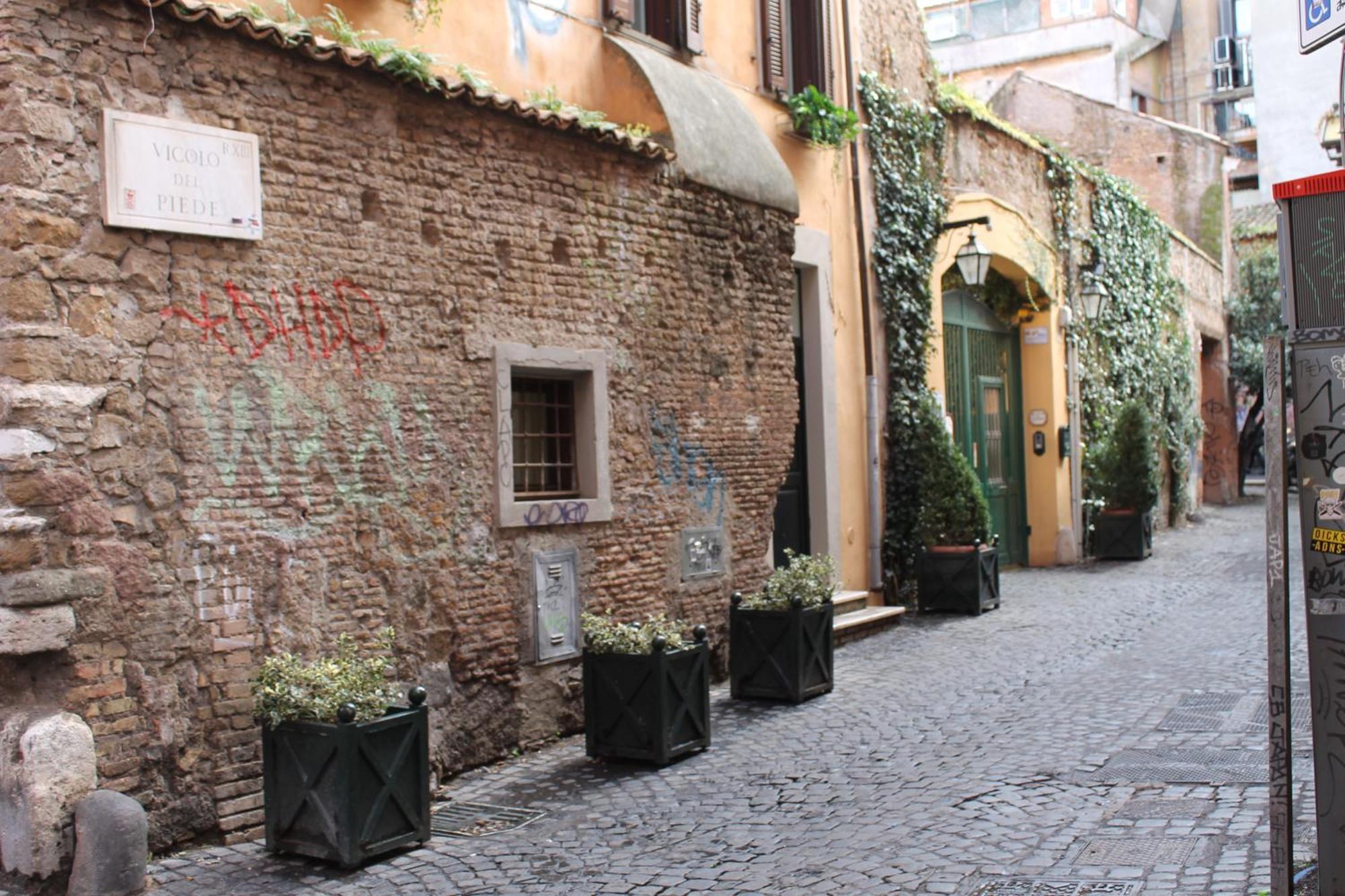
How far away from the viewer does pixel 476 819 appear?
19.7 feet

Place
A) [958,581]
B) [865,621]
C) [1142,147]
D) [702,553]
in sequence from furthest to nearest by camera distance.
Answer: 1. [1142,147]
2. [958,581]
3. [865,621]
4. [702,553]

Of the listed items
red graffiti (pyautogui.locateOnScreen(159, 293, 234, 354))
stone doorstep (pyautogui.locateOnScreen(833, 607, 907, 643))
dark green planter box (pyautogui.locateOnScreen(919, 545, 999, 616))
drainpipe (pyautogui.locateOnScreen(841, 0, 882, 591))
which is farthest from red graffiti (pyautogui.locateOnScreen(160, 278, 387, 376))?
dark green planter box (pyautogui.locateOnScreen(919, 545, 999, 616))

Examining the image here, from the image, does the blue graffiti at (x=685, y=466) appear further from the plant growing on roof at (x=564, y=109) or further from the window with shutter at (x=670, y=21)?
the window with shutter at (x=670, y=21)

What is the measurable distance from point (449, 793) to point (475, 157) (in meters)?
3.19

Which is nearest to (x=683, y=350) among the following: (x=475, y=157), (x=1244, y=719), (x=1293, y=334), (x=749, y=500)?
(x=749, y=500)

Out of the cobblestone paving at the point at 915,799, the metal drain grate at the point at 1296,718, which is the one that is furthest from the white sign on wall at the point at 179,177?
the metal drain grate at the point at 1296,718

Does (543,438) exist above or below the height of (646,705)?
above

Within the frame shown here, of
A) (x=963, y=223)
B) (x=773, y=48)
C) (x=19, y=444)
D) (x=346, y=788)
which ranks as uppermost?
(x=773, y=48)

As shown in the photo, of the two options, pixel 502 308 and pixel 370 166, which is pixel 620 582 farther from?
pixel 370 166

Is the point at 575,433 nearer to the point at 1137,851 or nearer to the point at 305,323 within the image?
the point at 305,323

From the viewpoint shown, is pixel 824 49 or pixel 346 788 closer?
pixel 346 788

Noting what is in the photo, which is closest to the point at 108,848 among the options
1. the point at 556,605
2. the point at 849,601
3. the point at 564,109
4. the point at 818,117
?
the point at 556,605

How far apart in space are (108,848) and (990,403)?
1198cm

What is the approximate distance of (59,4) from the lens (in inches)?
205
